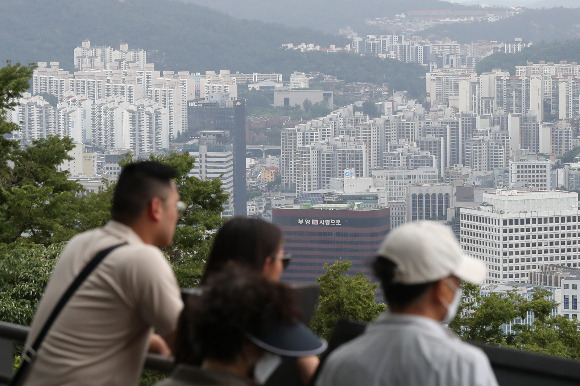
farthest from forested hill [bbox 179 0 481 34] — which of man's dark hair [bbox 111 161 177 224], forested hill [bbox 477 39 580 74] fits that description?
man's dark hair [bbox 111 161 177 224]

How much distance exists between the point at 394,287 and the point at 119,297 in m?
0.35

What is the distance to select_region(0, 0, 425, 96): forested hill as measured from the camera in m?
83.6

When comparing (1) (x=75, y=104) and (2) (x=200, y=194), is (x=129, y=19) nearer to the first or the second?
(1) (x=75, y=104)

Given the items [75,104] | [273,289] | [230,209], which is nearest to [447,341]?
[273,289]

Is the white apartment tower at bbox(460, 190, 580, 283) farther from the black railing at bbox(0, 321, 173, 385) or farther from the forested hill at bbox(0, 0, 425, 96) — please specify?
the black railing at bbox(0, 321, 173, 385)

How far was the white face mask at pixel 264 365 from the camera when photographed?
2.94ft

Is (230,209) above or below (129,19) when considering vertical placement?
below

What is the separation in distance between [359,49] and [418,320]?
318ft

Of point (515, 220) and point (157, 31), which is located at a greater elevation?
point (157, 31)

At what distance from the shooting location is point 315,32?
9206 cm

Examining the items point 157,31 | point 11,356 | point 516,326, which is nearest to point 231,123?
point 157,31

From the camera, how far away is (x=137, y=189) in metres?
1.17

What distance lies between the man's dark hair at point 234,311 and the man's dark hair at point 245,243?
17 centimetres

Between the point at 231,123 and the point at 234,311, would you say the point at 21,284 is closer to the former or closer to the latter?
the point at 234,311
